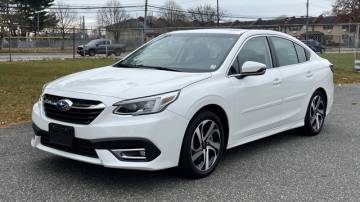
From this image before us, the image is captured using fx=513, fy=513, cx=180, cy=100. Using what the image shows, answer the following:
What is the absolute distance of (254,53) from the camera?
6.13 meters

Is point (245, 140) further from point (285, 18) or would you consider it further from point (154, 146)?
point (285, 18)

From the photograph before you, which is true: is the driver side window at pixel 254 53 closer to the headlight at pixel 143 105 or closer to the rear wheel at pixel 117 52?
the headlight at pixel 143 105

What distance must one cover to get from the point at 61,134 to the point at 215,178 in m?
1.58

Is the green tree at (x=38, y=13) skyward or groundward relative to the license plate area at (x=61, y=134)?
skyward

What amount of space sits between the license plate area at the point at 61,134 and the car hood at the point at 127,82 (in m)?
0.36

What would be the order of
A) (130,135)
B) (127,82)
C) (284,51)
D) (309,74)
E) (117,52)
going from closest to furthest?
(130,135) < (127,82) < (284,51) < (309,74) < (117,52)

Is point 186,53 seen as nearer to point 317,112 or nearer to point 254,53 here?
point 254,53

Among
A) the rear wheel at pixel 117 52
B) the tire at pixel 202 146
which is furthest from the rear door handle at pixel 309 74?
the rear wheel at pixel 117 52

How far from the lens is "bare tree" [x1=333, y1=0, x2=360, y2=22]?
216 ft

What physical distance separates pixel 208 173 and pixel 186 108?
82 centimetres

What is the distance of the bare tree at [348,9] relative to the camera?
65875mm

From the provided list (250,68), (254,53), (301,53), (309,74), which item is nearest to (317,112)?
(309,74)

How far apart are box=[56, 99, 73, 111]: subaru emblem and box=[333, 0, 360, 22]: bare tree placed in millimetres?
65210

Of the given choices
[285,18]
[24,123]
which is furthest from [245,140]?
[285,18]
